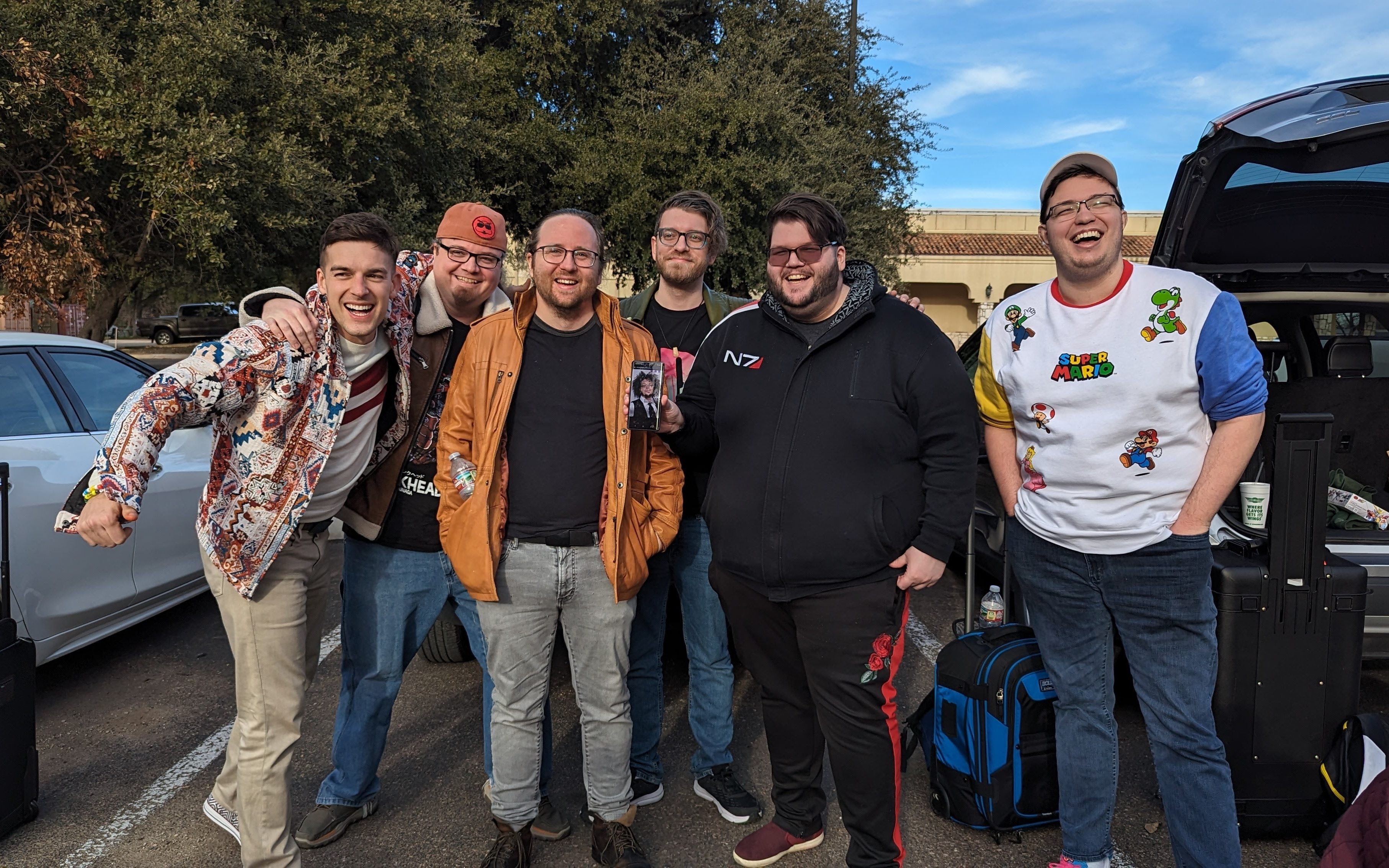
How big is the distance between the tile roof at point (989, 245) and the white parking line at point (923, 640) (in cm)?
2888

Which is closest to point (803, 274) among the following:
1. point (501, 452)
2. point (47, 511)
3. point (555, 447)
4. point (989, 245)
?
point (555, 447)

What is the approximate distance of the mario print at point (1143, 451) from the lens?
243cm

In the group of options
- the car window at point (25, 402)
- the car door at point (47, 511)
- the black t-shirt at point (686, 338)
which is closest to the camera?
the black t-shirt at point (686, 338)

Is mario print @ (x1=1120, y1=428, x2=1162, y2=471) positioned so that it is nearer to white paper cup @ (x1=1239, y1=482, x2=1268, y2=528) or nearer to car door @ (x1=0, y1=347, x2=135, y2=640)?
white paper cup @ (x1=1239, y1=482, x2=1268, y2=528)

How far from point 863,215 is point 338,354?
15.0 metres

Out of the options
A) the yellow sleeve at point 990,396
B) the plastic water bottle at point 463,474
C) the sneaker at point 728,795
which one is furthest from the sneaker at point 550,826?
the yellow sleeve at point 990,396

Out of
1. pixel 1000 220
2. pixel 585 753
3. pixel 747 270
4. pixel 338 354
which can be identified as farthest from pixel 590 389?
pixel 1000 220

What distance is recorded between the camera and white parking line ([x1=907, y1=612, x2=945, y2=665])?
4.73 m

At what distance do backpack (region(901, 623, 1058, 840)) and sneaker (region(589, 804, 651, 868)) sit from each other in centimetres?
112

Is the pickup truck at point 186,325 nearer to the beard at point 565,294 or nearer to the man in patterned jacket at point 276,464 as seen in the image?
the man in patterned jacket at point 276,464

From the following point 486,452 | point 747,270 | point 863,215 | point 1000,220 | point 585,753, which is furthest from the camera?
point 1000,220

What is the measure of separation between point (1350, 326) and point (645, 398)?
14.6 feet

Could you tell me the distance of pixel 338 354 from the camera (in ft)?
8.59

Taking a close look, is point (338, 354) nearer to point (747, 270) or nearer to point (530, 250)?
point (530, 250)
